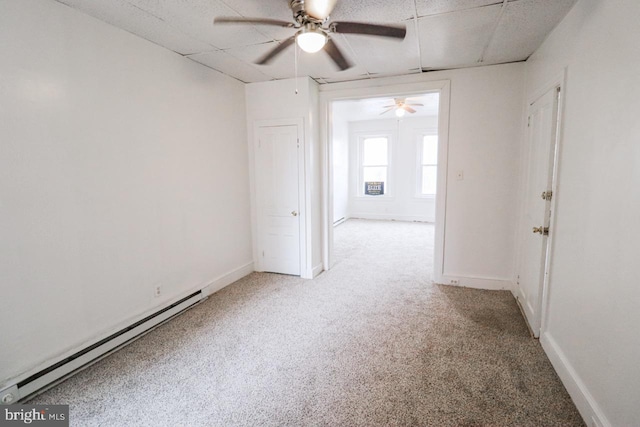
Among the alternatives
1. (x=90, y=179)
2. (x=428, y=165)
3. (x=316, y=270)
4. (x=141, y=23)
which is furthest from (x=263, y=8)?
(x=428, y=165)

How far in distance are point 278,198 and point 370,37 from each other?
7.47 feet

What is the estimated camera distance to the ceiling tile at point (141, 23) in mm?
2072

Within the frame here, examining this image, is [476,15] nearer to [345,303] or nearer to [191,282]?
[345,303]

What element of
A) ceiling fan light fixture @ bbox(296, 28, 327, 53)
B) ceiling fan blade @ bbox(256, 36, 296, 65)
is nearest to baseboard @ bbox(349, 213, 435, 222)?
ceiling fan blade @ bbox(256, 36, 296, 65)

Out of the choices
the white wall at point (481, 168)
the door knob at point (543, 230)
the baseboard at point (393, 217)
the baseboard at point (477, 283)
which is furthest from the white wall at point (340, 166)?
the door knob at point (543, 230)

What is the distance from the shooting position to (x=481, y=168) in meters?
3.47

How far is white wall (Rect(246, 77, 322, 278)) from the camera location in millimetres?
3768

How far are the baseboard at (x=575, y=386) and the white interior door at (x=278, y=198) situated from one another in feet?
8.96

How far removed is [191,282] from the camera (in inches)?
127

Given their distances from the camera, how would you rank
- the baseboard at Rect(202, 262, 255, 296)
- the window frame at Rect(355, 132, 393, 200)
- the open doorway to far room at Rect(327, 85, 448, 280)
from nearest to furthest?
1. the baseboard at Rect(202, 262, 255, 296)
2. the open doorway to far room at Rect(327, 85, 448, 280)
3. the window frame at Rect(355, 132, 393, 200)

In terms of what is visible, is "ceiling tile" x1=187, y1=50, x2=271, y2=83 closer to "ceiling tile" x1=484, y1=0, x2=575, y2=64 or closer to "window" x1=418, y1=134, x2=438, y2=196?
"ceiling tile" x1=484, y1=0, x2=575, y2=64

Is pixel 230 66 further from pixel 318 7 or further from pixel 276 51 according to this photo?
pixel 318 7

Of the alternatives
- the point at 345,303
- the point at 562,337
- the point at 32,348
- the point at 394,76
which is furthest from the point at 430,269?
the point at 32,348

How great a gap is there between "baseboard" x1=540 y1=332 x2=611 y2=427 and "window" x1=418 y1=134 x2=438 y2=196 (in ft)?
19.3
